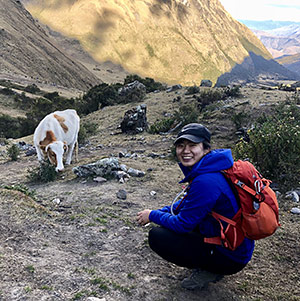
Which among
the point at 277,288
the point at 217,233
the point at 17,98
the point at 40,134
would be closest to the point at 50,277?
the point at 217,233

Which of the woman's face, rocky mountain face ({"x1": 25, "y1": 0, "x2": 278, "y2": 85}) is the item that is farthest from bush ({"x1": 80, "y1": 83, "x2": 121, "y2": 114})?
rocky mountain face ({"x1": 25, "y1": 0, "x2": 278, "y2": 85})

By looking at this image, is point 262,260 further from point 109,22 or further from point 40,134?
point 109,22

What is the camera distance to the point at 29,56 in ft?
169

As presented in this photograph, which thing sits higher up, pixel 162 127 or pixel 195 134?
pixel 195 134

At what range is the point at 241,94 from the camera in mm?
18625

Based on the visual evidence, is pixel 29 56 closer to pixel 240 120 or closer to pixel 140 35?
pixel 240 120

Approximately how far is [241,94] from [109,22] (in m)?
114

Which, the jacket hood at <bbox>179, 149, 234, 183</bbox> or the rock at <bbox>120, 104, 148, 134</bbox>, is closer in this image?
the jacket hood at <bbox>179, 149, 234, 183</bbox>

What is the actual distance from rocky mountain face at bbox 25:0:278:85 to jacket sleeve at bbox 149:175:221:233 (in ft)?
352

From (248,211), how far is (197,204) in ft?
1.40

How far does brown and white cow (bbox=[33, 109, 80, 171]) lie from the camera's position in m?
7.89

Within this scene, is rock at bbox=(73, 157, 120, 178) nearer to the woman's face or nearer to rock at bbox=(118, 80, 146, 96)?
the woman's face

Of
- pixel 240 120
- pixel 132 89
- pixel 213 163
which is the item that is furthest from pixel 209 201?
pixel 132 89

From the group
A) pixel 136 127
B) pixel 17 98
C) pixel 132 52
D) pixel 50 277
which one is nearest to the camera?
pixel 50 277
